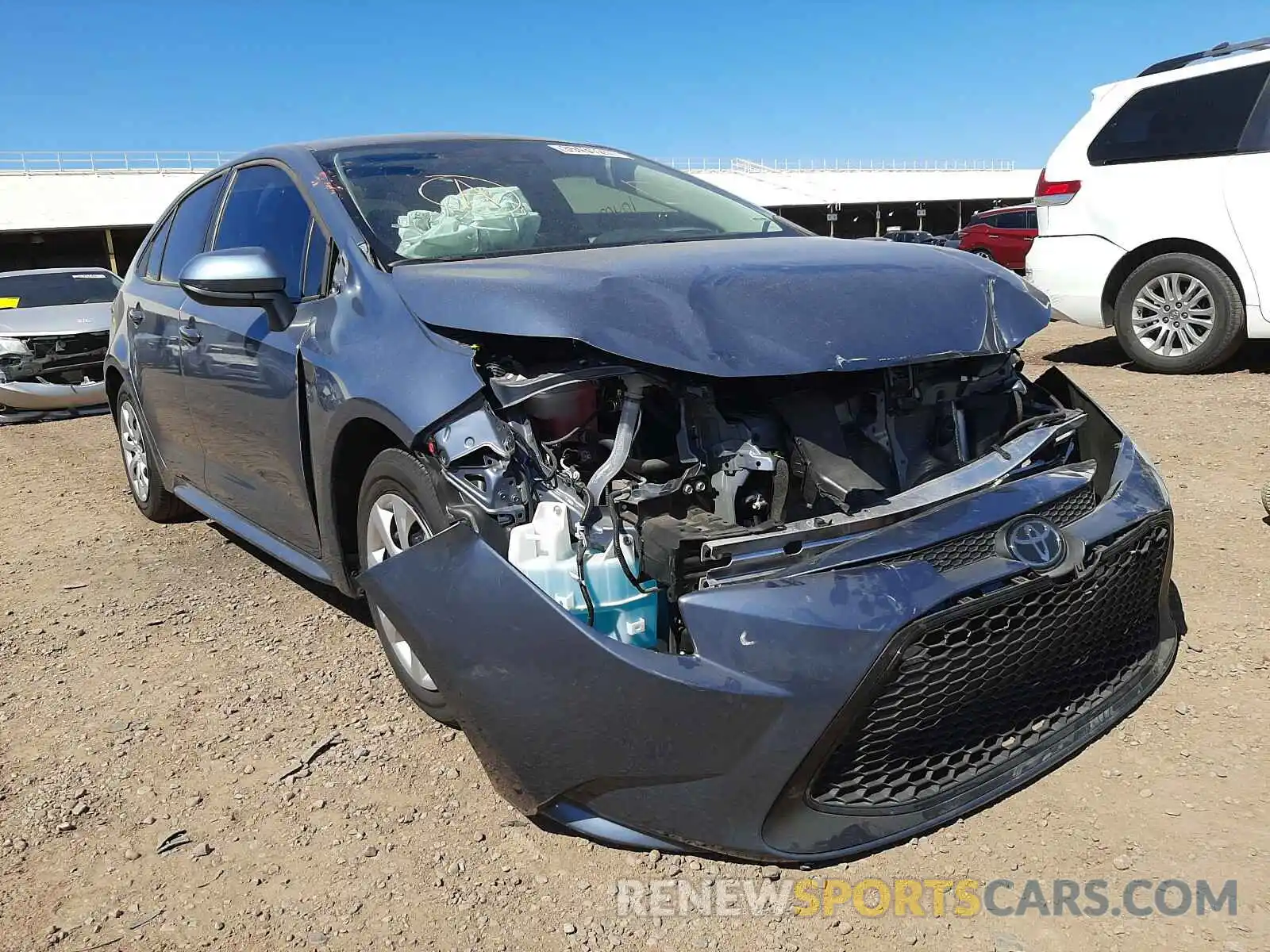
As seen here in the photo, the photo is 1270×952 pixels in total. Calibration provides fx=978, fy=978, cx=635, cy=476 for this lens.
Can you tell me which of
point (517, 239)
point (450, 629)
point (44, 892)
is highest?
point (517, 239)

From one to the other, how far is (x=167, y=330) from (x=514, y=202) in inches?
66.9

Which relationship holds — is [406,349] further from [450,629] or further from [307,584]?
[307,584]

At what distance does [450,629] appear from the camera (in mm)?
2182

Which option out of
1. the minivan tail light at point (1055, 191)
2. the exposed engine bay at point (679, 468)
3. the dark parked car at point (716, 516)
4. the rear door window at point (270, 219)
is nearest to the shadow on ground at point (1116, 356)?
the minivan tail light at point (1055, 191)

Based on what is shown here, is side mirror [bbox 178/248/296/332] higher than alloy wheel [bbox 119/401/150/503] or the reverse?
higher

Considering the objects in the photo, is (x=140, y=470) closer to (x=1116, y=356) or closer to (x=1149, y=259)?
(x=1149, y=259)

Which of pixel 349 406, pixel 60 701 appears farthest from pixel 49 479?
pixel 349 406

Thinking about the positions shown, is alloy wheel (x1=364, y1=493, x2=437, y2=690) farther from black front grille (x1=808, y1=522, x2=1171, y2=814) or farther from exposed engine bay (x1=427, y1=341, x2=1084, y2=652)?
black front grille (x1=808, y1=522, x2=1171, y2=814)

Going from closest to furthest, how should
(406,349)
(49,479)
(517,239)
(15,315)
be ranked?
(406,349)
(517,239)
(49,479)
(15,315)

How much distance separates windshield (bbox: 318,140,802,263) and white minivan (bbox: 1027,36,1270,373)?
4.09 metres

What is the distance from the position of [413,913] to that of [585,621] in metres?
0.73

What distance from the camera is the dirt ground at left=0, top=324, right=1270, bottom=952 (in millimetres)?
2039

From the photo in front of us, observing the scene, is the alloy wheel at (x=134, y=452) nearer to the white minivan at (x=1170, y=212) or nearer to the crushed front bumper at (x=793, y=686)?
the crushed front bumper at (x=793, y=686)

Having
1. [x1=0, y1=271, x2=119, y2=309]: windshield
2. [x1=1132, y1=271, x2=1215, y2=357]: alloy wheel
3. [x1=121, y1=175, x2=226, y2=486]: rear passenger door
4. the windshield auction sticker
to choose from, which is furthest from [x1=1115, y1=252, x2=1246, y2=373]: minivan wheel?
[x1=0, y1=271, x2=119, y2=309]: windshield
